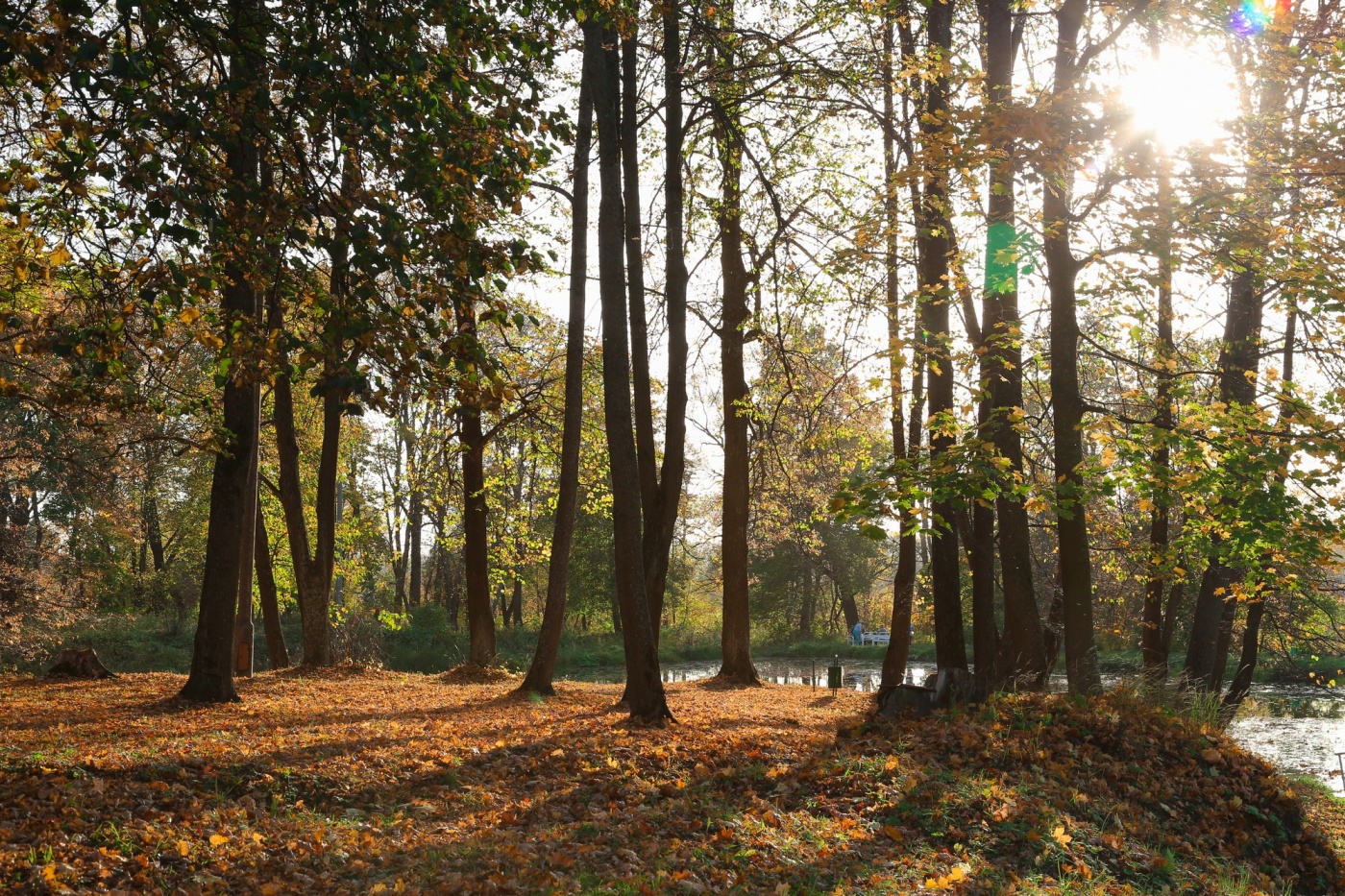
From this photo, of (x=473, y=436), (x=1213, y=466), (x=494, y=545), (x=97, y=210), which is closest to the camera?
(x=97, y=210)

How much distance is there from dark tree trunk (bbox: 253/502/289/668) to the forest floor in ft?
22.2

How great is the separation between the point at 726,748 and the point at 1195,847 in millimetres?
3778

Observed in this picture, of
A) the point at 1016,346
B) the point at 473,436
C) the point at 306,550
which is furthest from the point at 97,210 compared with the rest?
the point at 306,550

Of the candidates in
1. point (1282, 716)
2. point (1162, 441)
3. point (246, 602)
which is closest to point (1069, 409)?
point (1162, 441)

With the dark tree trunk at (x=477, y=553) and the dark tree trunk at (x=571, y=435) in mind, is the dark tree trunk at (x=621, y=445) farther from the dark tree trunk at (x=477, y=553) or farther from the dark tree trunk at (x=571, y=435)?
the dark tree trunk at (x=477, y=553)

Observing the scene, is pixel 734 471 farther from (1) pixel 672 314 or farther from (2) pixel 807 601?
(2) pixel 807 601

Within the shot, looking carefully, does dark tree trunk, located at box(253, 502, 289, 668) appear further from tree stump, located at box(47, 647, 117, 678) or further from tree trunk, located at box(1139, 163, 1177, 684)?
tree trunk, located at box(1139, 163, 1177, 684)

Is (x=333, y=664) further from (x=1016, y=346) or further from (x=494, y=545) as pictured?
(x=1016, y=346)

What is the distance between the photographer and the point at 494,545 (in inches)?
752

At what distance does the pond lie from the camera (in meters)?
14.5

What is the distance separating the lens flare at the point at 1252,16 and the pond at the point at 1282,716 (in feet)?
28.9

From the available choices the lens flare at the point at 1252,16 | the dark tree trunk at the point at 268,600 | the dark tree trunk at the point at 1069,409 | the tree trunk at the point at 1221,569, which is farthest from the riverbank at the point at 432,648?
the lens flare at the point at 1252,16

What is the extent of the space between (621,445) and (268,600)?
10.9m

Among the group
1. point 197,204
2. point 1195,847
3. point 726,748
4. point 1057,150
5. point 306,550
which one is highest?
point 1057,150
